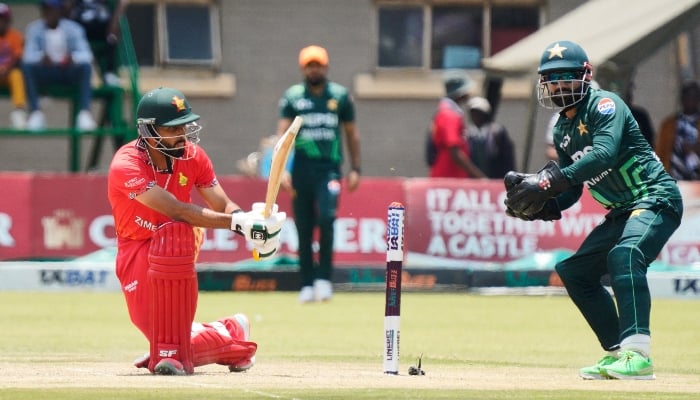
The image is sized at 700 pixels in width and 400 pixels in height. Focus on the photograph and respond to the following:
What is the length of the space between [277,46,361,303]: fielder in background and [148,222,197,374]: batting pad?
6550mm

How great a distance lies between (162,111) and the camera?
9.56 m

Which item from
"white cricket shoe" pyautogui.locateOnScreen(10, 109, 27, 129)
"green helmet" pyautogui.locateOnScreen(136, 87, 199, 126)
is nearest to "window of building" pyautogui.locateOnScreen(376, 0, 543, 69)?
"white cricket shoe" pyautogui.locateOnScreen(10, 109, 27, 129)

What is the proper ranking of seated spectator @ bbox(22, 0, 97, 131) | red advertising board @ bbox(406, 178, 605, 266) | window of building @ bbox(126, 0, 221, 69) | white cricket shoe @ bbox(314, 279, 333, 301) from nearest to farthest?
1. white cricket shoe @ bbox(314, 279, 333, 301)
2. red advertising board @ bbox(406, 178, 605, 266)
3. seated spectator @ bbox(22, 0, 97, 131)
4. window of building @ bbox(126, 0, 221, 69)

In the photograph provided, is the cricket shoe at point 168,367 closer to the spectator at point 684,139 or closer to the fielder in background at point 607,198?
the fielder in background at point 607,198

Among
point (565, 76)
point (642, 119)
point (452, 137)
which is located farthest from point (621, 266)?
point (642, 119)

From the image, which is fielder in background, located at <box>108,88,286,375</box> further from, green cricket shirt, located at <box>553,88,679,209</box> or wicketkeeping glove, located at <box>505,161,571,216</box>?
green cricket shirt, located at <box>553,88,679,209</box>

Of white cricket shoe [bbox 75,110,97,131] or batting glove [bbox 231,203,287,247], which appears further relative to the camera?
white cricket shoe [bbox 75,110,97,131]

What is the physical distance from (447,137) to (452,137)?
59 mm

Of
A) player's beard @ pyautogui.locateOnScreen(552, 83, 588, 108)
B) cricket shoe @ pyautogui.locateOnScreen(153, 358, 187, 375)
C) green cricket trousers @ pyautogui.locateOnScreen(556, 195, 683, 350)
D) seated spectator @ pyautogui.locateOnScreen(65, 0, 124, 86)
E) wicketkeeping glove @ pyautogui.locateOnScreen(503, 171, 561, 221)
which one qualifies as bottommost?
cricket shoe @ pyautogui.locateOnScreen(153, 358, 187, 375)

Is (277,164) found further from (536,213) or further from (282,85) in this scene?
(282,85)

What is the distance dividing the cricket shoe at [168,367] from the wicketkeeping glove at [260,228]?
2.62 ft

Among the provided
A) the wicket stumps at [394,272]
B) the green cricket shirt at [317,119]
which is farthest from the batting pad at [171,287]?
the green cricket shirt at [317,119]

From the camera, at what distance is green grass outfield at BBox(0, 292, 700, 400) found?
340 inches

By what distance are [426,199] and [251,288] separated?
2.18 m
